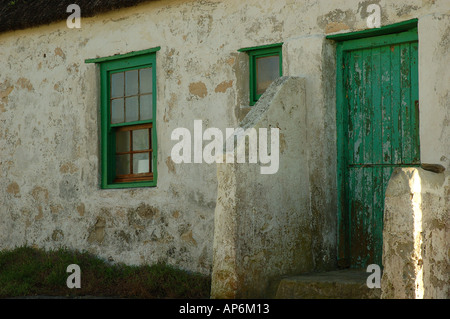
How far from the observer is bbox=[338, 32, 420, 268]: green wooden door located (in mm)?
7207

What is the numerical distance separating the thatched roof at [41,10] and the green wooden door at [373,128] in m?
3.14

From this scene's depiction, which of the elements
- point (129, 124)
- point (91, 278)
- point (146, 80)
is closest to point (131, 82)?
point (146, 80)

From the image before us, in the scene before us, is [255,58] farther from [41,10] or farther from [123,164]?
[41,10]

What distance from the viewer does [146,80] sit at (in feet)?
31.2

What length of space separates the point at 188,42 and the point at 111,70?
1.44 meters

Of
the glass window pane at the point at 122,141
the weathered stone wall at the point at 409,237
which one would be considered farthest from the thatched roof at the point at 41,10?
the weathered stone wall at the point at 409,237

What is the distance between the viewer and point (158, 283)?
8.36 m

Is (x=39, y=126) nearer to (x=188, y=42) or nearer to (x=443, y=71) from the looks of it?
(x=188, y=42)

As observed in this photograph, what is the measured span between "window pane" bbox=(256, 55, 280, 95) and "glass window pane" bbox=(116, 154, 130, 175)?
2310mm

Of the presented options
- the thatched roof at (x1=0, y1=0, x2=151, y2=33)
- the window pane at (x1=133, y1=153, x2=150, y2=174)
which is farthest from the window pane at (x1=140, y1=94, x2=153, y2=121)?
the thatched roof at (x1=0, y1=0, x2=151, y2=33)

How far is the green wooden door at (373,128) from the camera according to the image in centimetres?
721

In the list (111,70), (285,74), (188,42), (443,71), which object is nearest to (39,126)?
(111,70)

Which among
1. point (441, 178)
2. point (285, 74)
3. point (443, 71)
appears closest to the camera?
point (441, 178)

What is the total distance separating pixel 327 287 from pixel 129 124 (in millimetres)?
4042
